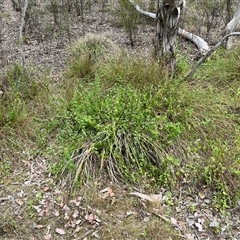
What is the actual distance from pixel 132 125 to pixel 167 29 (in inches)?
63.9

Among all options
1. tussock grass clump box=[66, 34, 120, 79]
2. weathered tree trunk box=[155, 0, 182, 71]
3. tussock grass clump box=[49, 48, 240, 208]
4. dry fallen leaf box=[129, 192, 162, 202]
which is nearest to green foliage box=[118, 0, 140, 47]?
tussock grass clump box=[66, 34, 120, 79]

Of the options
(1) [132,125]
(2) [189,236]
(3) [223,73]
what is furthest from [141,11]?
(2) [189,236]

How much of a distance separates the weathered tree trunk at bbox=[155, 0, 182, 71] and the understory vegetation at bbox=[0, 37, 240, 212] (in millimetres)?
270

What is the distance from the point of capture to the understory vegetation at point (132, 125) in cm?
278

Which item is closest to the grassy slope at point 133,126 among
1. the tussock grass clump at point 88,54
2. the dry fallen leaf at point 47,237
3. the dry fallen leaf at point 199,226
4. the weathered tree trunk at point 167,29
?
the tussock grass clump at point 88,54

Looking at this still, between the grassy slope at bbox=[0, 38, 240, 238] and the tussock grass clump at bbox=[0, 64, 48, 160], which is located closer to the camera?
the grassy slope at bbox=[0, 38, 240, 238]

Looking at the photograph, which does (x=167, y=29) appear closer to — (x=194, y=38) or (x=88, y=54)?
(x=88, y=54)

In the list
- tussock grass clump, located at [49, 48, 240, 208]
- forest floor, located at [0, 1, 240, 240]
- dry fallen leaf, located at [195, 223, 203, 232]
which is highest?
tussock grass clump, located at [49, 48, 240, 208]

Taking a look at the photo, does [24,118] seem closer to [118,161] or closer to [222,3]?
[118,161]

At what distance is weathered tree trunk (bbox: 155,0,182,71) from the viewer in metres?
3.77

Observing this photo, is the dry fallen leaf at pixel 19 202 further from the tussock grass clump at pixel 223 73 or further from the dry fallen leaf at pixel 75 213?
the tussock grass clump at pixel 223 73

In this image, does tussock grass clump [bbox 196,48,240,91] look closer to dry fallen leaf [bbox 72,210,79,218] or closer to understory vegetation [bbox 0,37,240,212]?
understory vegetation [bbox 0,37,240,212]

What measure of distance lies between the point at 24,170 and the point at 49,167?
248mm

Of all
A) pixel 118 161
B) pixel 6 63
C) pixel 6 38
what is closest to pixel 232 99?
pixel 118 161
